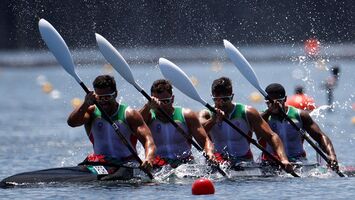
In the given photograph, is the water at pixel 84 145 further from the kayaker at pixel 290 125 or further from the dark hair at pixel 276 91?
the dark hair at pixel 276 91

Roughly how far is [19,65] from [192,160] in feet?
214

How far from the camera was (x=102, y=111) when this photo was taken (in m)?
18.1

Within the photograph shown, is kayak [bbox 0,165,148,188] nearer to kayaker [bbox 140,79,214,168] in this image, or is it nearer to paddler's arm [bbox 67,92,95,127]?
paddler's arm [bbox 67,92,95,127]

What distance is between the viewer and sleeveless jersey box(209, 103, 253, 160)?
1956 cm

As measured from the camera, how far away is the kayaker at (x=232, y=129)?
63.2ft

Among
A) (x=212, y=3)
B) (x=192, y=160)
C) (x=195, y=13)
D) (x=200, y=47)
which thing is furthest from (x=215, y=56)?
(x=192, y=160)

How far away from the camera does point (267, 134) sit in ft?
63.3

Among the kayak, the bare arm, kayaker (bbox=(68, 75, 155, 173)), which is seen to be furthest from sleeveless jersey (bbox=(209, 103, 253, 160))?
the kayak

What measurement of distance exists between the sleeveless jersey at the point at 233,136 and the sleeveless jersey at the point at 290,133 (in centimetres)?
56

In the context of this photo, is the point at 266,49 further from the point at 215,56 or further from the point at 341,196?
the point at 341,196

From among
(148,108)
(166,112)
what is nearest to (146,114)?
(148,108)

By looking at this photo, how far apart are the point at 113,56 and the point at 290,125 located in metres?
3.12

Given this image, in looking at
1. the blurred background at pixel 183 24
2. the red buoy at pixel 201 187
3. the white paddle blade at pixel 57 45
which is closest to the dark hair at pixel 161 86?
the white paddle blade at pixel 57 45

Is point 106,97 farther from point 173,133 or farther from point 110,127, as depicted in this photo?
point 173,133
